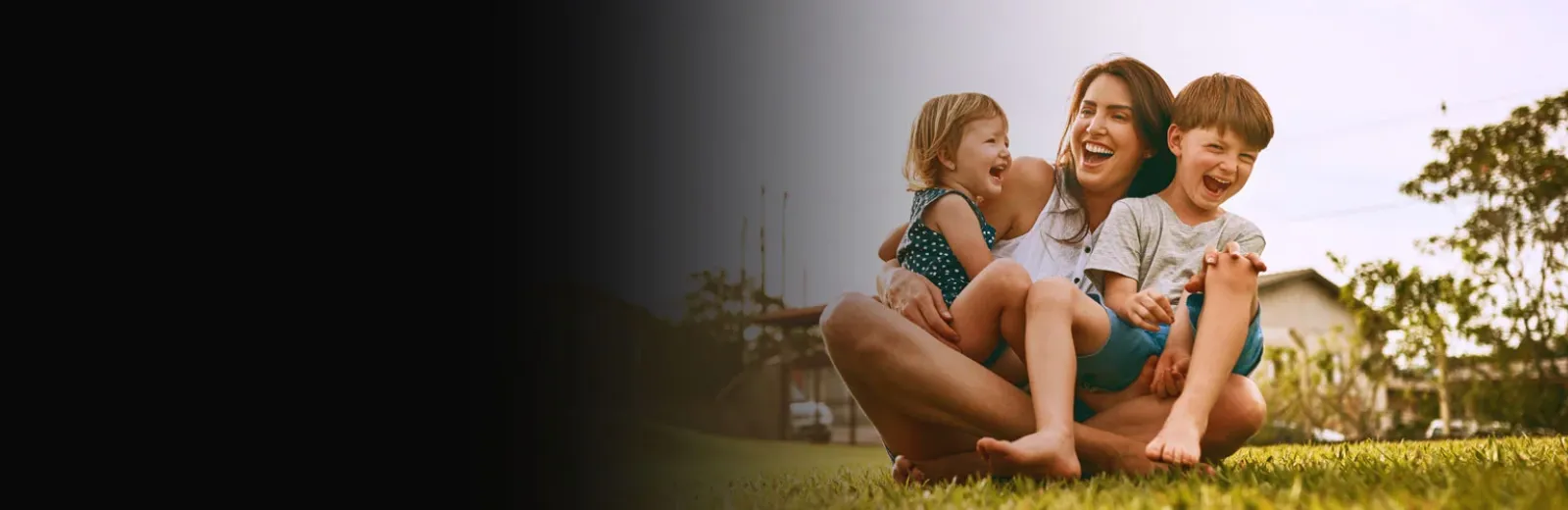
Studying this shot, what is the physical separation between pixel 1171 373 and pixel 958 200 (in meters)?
0.53

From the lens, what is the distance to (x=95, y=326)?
6.14ft

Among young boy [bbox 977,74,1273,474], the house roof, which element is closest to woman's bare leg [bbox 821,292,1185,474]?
young boy [bbox 977,74,1273,474]

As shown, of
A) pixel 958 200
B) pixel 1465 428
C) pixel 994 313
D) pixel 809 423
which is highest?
pixel 958 200

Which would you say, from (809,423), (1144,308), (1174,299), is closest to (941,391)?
(1144,308)

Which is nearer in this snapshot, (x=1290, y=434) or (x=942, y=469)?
(x=942, y=469)

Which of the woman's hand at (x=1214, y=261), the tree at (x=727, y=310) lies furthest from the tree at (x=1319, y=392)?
the woman's hand at (x=1214, y=261)

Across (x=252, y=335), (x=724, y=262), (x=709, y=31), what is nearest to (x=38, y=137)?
(x=252, y=335)

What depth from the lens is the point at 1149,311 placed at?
2.20 m

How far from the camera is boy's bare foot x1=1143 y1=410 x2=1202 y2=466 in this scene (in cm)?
208

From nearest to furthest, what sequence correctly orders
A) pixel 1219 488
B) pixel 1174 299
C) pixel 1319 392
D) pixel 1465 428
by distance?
pixel 1219 488 → pixel 1174 299 → pixel 1465 428 → pixel 1319 392

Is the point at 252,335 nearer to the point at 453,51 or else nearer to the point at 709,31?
the point at 453,51

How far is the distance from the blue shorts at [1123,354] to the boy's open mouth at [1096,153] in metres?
0.35

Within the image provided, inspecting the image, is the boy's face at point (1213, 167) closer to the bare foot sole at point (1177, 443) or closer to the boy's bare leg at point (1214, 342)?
the boy's bare leg at point (1214, 342)

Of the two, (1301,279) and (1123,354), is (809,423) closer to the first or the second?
(1123,354)
